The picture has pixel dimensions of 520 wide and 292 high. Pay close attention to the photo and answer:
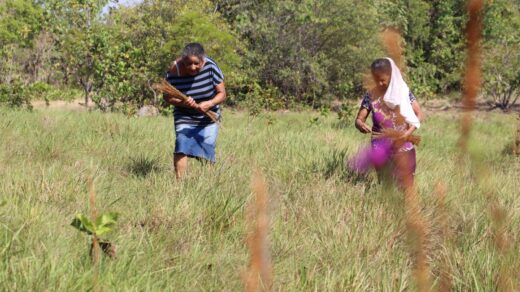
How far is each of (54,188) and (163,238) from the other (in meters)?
1.08

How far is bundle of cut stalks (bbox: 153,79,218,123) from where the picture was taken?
14.7 ft

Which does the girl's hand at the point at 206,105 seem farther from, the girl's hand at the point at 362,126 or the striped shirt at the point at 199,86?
the girl's hand at the point at 362,126

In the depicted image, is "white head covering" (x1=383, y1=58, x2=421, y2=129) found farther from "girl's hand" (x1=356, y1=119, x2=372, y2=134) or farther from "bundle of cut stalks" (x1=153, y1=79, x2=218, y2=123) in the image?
"bundle of cut stalks" (x1=153, y1=79, x2=218, y2=123)

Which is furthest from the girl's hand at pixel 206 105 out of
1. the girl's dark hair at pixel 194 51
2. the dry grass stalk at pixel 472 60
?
the dry grass stalk at pixel 472 60

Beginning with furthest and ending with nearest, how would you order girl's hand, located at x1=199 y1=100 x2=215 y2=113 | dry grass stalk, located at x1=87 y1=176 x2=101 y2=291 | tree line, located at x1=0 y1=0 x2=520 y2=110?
tree line, located at x1=0 y1=0 x2=520 y2=110
girl's hand, located at x1=199 y1=100 x2=215 y2=113
dry grass stalk, located at x1=87 y1=176 x2=101 y2=291

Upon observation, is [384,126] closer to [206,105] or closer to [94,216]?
[206,105]

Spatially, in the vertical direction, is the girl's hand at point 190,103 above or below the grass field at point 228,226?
above

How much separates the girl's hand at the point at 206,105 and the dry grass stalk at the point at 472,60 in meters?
4.39

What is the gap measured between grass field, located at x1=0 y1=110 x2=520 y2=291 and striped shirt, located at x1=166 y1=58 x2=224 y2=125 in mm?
531

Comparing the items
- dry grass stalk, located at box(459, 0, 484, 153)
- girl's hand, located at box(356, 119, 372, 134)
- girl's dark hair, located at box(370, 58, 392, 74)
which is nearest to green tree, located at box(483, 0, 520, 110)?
girl's hand, located at box(356, 119, 372, 134)

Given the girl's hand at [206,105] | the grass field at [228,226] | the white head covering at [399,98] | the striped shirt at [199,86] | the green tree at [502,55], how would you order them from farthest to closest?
the green tree at [502,55] < the striped shirt at [199,86] < the girl's hand at [206,105] < the white head covering at [399,98] < the grass field at [228,226]

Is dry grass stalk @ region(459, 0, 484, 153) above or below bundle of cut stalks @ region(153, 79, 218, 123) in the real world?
above

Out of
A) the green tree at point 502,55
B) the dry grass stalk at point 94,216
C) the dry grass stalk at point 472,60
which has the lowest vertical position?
the green tree at point 502,55

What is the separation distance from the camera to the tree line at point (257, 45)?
1622 cm
